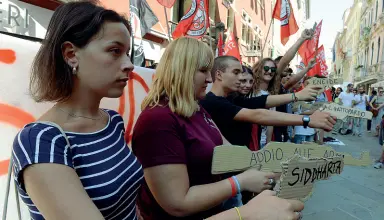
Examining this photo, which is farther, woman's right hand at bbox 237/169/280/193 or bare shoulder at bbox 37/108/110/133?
woman's right hand at bbox 237/169/280/193

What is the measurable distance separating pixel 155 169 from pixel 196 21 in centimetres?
573

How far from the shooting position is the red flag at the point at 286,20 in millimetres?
7980

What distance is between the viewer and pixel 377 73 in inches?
1256

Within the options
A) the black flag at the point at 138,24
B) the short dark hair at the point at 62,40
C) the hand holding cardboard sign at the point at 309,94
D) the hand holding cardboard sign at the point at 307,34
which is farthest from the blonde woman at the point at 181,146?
the hand holding cardboard sign at the point at 307,34

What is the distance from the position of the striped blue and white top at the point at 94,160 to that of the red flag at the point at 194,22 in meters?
5.49

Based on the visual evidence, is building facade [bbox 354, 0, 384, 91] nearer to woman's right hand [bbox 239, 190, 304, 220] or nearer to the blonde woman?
the blonde woman

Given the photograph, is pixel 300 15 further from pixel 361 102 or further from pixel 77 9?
pixel 77 9

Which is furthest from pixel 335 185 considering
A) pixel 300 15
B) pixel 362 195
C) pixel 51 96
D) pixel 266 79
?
pixel 300 15

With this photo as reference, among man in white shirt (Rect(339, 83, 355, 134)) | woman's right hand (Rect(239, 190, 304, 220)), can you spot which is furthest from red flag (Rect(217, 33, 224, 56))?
woman's right hand (Rect(239, 190, 304, 220))

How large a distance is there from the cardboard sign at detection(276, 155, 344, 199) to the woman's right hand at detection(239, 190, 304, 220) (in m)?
0.07

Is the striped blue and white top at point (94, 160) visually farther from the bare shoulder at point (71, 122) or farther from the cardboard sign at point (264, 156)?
the cardboard sign at point (264, 156)

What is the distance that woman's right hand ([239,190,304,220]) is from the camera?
92 cm

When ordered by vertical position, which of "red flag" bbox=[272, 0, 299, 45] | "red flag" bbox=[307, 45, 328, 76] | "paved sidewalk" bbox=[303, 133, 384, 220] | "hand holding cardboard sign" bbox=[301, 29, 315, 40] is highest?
"red flag" bbox=[272, 0, 299, 45]

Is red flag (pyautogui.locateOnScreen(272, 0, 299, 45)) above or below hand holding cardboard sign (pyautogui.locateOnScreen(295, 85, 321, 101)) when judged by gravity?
above
